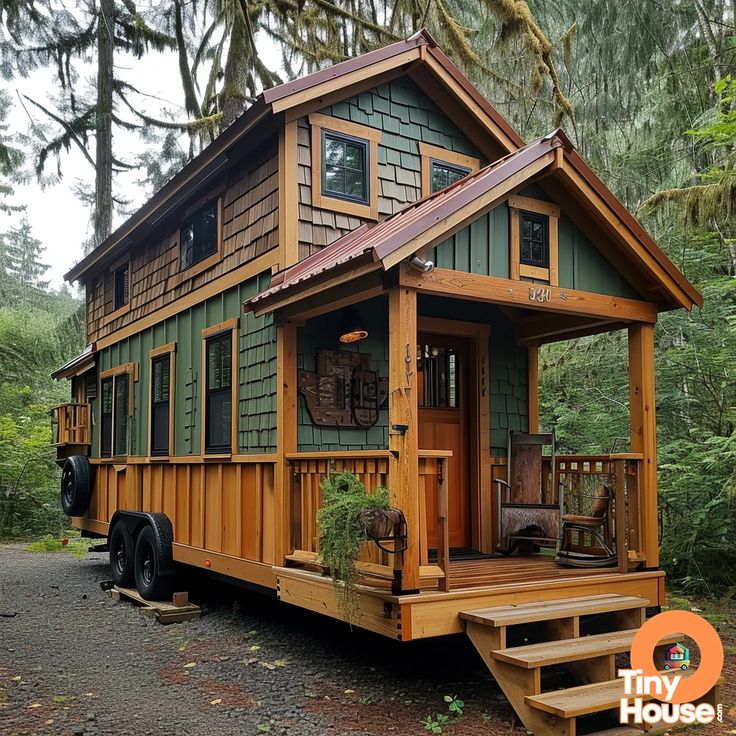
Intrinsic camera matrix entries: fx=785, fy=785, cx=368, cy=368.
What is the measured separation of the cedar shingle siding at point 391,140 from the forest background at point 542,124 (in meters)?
2.27

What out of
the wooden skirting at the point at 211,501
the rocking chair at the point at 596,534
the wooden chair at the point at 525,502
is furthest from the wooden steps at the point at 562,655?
the wooden skirting at the point at 211,501

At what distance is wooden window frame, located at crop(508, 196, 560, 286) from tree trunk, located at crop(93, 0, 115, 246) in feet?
43.4

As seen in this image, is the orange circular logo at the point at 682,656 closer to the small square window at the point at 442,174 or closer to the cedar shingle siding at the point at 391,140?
the cedar shingle siding at the point at 391,140

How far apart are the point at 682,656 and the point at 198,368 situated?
5.63 meters

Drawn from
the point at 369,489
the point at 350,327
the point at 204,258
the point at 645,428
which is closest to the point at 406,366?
the point at 369,489

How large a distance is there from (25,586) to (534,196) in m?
8.35

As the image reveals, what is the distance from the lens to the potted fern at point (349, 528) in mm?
5066

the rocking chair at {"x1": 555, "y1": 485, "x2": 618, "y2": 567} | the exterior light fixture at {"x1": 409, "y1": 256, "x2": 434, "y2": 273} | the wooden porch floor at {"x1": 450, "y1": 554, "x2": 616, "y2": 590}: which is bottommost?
the wooden porch floor at {"x1": 450, "y1": 554, "x2": 616, "y2": 590}

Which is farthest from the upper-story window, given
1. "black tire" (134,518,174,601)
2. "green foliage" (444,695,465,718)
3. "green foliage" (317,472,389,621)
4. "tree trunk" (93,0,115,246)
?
"tree trunk" (93,0,115,246)

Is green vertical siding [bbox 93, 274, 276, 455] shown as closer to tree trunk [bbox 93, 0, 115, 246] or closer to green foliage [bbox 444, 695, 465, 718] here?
green foliage [bbox 444, 695, 465, 718]

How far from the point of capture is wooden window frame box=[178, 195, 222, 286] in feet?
27.8

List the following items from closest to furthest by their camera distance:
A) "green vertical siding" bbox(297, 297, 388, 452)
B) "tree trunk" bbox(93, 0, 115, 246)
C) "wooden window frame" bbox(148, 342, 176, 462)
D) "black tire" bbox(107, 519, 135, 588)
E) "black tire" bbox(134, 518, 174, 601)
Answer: "green vertical siding" bbox(297, 297, 388, 452) < "black tire" bbox(134, 518, 174, 601) < "wooden window frame" bbox(148, 342, 176, 462) < "black tire" bbox(107, 519, 135, 588) < "tree trunk" bbox(93, 0, 115, 246)

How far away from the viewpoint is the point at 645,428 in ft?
21.7

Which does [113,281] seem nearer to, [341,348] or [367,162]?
[367,162]
